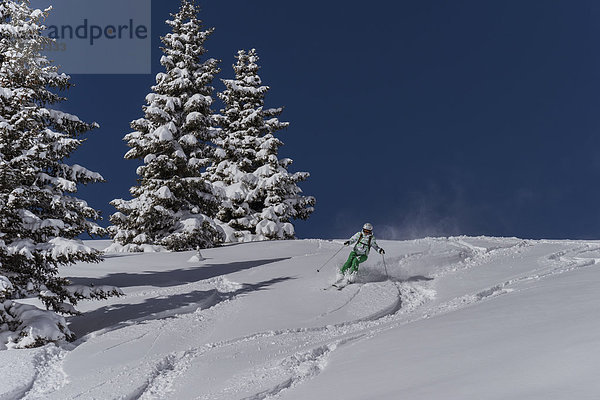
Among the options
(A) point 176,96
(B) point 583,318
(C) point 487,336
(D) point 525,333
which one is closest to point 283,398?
(C) point 487,336

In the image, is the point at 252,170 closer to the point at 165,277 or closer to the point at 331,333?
the point at 165,277

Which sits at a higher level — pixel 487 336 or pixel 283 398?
pixel 487 336

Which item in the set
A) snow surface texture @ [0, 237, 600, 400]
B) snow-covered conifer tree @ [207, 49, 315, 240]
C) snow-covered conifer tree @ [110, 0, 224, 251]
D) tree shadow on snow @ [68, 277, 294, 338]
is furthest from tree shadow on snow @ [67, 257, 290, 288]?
snow-covered conifer tree @ [207, 49, 315, 240]

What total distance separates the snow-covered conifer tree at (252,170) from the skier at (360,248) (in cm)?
1291

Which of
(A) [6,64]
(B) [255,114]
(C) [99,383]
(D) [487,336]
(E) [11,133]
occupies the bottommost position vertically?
(C) [99,383]

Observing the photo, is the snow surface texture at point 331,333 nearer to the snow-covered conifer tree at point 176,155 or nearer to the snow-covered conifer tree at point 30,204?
the snow-covered conifer tree at point 30,204

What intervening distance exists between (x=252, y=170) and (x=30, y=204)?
19.3 meters

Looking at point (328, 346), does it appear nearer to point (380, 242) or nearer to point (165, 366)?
point (165, 366)

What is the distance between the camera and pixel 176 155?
876 inches

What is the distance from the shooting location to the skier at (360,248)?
13.4 metres

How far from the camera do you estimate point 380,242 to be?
20.6 m

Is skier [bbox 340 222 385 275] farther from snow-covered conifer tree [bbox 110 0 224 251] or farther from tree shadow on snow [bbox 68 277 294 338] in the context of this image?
snow-covered conifer tree [bbox 110 0 224 251]

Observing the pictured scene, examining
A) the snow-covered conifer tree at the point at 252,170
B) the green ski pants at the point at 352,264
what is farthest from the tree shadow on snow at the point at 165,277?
the snow-covered conifer tree at the point at 252,170

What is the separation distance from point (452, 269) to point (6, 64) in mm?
14723
